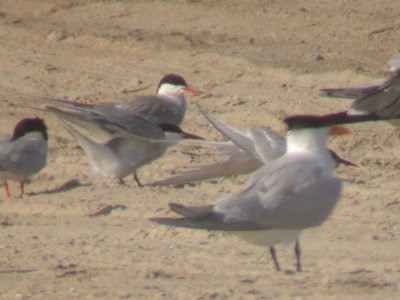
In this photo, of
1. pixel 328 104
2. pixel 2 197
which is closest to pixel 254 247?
pixel 2 197

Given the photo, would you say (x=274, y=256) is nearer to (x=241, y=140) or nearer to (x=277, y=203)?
(x=277, y=203)

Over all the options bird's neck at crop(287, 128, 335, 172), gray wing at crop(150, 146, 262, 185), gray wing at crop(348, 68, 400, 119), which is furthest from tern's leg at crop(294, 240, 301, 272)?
gray wing at crop(348, 68, 400, 119)

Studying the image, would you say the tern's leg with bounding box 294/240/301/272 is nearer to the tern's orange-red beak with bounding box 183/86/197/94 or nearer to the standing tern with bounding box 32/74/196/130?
the standing tern with bounding box 32/74/196/130

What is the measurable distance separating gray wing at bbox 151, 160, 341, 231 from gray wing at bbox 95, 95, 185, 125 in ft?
10.9

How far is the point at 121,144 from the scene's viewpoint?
10125mm

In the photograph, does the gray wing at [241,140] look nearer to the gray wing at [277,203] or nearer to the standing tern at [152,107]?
the gray wing at [277,203]

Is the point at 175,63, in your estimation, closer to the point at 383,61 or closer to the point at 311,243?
the point at 383,61

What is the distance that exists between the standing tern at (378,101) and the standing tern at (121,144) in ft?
3.89

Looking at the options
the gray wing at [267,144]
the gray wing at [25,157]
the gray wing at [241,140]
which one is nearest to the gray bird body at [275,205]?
the gray wing at [267,144]

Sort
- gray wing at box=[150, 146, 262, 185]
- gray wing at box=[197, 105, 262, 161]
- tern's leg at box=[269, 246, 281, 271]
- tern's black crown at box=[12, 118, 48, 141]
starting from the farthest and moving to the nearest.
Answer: tern's black crown at box=[12, 118, 48, 141] → gray wing at box=[150, 146, 262, 185] → gray wing at box=[197, 105, 262, 161] → tern's leg at box=[269, 246, 281, 271]

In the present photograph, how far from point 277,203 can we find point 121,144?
3.36 meters

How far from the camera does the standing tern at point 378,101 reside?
9.36 meters

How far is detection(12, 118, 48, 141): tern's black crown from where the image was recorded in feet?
32.7

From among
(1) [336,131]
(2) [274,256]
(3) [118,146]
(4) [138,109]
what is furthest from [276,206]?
(4) [138,109]
